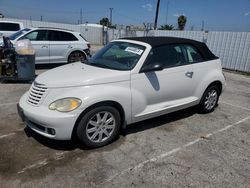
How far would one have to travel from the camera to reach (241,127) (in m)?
4.85

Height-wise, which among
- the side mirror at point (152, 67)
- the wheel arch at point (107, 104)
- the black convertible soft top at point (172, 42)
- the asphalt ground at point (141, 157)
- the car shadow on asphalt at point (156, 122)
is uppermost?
the black convertible soft top at point (172, 42)

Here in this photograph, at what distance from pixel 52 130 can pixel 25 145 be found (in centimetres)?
72

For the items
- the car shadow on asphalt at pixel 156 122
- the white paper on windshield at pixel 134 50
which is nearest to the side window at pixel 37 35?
the white paper on windshield at pixel 134 50

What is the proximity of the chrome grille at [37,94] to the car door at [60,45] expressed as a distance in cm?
618

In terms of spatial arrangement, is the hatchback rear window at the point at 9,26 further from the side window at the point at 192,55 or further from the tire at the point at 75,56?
the side window at the point at 192,55

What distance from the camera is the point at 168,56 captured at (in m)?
4.48

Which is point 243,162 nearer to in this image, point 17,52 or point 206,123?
point 206,123

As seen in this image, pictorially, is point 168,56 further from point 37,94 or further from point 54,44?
point 54,44

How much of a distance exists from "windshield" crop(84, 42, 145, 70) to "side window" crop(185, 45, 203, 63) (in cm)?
113

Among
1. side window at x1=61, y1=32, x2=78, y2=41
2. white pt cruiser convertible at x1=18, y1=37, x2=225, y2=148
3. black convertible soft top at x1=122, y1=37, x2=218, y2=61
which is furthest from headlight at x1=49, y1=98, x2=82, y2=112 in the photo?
side window at x1=61, y1=32, x2=78, y2=41

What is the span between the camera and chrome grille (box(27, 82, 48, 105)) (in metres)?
3.50

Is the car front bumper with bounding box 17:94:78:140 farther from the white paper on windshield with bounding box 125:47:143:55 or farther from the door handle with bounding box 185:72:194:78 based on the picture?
the door handle with bounding box 185:72:194:78

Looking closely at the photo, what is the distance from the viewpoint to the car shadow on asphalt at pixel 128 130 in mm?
3734

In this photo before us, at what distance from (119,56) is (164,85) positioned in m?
0.96
